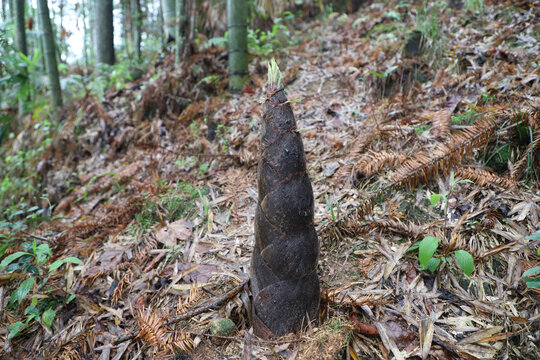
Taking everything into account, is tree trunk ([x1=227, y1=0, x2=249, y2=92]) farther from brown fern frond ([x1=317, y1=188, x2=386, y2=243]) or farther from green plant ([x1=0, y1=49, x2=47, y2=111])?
green plant ([x1=0, y1=49, x2=47, y2=111])

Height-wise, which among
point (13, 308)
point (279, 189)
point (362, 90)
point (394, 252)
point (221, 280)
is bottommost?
point (13, 308)

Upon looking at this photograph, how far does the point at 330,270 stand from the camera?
1.92 metres

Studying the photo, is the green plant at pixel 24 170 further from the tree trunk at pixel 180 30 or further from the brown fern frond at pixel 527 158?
the brown fern frond at pixel 527 158

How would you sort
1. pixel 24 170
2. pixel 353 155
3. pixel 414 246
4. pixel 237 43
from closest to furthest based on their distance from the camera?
pixel 414 246
pixel 353 155
pixel 237 43
pixel 24 170

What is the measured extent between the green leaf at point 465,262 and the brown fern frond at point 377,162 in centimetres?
94

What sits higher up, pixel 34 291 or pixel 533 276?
pixel 533 276

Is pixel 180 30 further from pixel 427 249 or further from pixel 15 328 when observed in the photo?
pixel 427 249

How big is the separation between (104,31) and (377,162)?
1011 cm

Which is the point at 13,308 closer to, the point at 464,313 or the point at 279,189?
the point at 279,189

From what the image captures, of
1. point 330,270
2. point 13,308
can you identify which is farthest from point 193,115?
point 330,270

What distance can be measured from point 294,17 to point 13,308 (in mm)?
8794

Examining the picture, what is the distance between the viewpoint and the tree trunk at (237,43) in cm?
481

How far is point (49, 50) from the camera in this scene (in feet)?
20.1

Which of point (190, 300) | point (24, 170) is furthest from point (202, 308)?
point (24, 170)
